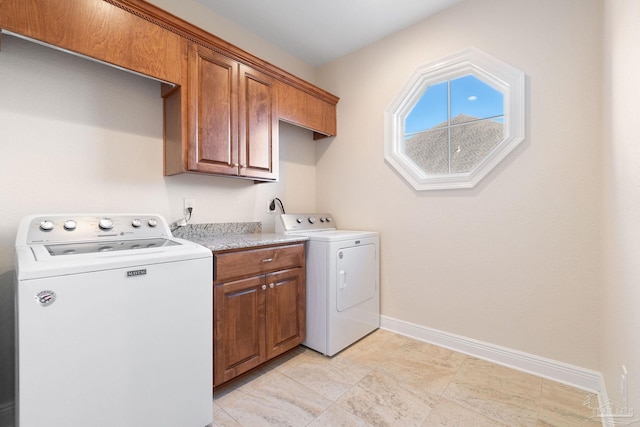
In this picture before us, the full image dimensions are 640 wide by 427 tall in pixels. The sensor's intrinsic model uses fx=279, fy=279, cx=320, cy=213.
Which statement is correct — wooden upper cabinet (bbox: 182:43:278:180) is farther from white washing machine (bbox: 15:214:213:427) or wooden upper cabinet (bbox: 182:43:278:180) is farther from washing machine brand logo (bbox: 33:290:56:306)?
washing machine brand logo (bbox: 33:290:56:306)

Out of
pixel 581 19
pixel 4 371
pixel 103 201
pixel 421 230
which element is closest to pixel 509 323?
pixel 421 230

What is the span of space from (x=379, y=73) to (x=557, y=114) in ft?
4.72

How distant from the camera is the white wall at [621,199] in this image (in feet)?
3.29

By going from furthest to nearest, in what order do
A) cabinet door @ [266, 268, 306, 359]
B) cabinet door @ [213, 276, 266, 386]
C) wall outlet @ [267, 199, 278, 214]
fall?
wall outlet @ [267, 199, 278, 214]
cabinet door @ [266, 268, 306, 359]
cabinet door @ [213, 276, 266, 386]

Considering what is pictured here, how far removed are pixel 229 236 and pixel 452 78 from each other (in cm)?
218

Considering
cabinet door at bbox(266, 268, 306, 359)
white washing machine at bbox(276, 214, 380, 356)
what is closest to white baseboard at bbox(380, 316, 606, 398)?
white washing machine at bbox(276, 214, 380, 356)

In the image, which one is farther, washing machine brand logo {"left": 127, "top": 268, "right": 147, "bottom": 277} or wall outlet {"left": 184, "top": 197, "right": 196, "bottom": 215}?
wall outlet {"left": 184, "top": 197, "right": 196, "bottom": 215}

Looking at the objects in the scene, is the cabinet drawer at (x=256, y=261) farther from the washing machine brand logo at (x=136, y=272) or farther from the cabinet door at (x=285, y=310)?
the washing machine brand logo at (x=136, y=272)

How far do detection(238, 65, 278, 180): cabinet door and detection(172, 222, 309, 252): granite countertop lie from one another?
1.61ft

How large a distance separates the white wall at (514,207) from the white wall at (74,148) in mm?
1596

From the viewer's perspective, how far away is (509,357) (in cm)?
195

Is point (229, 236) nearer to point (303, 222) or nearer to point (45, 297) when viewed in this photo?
point (303, 222)

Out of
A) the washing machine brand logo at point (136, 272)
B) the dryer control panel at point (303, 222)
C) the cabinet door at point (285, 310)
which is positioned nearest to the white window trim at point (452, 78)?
the dryer control panel at point (303, 222)

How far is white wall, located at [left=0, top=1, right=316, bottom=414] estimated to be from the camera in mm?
1439
